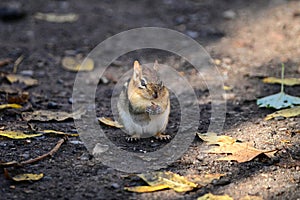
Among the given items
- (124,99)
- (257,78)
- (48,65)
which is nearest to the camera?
(124,99)

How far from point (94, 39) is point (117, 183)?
317cm

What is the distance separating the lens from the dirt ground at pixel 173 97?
3.24m

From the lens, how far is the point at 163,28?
21.1 feet

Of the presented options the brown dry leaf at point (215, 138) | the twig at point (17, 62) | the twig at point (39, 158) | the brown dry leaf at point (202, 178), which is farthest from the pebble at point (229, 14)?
the brown dry leaf at point (202, 178)

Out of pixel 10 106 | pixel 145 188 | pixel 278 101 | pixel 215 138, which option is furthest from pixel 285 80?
pixel 10 106

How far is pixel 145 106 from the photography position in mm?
3799

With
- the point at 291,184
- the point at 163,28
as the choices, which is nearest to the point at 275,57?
the point at 163,28

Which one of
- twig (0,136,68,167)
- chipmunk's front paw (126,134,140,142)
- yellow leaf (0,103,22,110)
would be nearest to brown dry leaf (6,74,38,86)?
yellow leaf (0,103,22,110)

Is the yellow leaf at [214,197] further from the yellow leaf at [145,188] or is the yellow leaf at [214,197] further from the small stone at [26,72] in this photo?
the small stone at [26,72]

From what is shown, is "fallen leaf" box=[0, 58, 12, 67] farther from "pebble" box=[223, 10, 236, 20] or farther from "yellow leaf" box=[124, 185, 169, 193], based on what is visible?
"yellow leaf" box=[124, 185, 169, 193]

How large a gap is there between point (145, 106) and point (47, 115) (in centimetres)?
92

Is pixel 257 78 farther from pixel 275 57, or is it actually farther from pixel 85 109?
pixel 85 109

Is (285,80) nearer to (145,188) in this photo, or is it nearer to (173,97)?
(173,97)

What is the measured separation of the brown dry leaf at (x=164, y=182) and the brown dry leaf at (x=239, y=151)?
432mm
